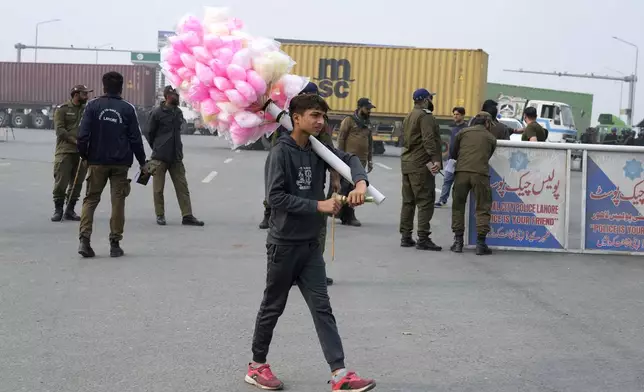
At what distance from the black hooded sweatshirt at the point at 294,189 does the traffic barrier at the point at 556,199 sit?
6461 mm

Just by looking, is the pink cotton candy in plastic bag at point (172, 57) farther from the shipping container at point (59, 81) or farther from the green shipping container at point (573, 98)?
the green shipping container at point (573, 98)

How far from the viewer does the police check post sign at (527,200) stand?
38.7 ft

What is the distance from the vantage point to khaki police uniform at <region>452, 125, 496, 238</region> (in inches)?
447

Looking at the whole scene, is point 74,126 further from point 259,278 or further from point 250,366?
point 250,366

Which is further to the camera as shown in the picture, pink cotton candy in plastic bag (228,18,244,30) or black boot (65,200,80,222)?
black boot (65,200,80,222)

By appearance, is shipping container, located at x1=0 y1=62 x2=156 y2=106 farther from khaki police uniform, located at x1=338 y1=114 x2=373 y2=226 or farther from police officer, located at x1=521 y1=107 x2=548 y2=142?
police officer, located at x1=521 y1=107 x2=548 y2=142

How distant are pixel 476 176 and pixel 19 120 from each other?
185 feet

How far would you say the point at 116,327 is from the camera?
7.12m

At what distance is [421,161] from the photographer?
11.5 metres

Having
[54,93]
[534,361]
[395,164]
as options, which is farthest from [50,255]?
[54,93]

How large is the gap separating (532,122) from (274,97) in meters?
7.90

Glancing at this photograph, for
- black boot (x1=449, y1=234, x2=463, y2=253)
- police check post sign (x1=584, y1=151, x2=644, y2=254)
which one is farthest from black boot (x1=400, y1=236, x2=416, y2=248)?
police check post sign (x1=584, y1=151, x2=644, y2=254)

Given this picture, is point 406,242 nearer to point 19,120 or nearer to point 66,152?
point 66,152

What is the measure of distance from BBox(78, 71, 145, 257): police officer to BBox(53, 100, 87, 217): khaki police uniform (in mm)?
3310
